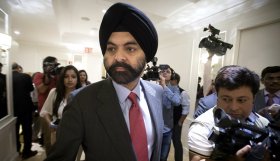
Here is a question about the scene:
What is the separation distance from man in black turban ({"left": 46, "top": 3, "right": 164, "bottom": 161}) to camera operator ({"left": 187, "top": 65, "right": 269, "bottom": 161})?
0.58 feet

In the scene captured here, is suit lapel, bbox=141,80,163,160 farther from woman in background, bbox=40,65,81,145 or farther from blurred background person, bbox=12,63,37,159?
blurred background person, bbox=12,63,37,159

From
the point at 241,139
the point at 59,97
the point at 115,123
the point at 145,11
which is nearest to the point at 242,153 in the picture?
A: the point at 241,139

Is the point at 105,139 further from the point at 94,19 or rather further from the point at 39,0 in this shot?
the point at 94,19

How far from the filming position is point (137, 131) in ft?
2.52

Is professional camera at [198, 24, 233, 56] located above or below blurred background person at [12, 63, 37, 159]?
above

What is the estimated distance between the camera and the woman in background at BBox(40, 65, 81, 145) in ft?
6.39

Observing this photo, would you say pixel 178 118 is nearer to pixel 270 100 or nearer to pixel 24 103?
pixel 270 100

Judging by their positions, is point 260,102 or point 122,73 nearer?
point 122,73

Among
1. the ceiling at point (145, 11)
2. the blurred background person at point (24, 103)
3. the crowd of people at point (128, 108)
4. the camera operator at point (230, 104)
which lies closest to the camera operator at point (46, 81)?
the blurred background person at point (24, 103)

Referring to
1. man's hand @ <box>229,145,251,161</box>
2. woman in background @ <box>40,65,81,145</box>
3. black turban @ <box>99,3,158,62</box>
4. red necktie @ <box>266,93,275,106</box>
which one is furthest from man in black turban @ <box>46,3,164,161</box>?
red necktie @ <box>266,93,275,106</box>

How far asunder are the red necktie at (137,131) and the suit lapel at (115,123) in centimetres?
6

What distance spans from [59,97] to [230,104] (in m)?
1.75

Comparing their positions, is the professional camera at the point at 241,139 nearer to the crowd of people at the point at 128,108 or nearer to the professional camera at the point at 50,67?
the crowd of people at the point at 128,108

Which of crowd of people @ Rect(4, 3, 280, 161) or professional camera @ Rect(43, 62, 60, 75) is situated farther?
professional camera @ Rect(43, 62, 60, 75)
